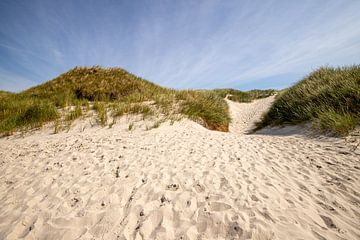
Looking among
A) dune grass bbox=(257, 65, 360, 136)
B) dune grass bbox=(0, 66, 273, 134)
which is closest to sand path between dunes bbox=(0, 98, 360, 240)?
dune grass bbox=(257, 65, 360, 136)

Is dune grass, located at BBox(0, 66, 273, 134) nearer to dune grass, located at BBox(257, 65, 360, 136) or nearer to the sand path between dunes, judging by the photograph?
the sand path between dunes

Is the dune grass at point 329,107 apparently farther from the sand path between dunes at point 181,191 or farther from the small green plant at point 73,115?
the small green plant at point 73,115

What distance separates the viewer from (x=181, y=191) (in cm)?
330

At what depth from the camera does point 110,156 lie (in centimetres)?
485

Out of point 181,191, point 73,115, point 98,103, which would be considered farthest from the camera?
point 98,103

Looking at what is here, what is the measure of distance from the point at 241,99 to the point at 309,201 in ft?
73.9

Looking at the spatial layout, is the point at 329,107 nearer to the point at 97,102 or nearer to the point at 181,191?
the point at 181,191

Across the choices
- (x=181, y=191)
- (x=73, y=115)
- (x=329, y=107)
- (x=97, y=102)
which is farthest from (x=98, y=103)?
(x=329, y=107)

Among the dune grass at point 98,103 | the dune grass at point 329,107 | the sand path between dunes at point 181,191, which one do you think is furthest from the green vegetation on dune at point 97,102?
the dune grass at point 329,107

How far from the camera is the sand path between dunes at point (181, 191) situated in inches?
99.7

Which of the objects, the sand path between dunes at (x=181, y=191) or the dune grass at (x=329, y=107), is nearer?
the sand path between dunes at (x=181, y=191)

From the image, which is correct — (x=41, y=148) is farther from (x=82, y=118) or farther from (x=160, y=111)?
(x=160, y=111)

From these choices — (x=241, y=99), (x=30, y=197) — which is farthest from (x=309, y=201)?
(x=241, y=99)

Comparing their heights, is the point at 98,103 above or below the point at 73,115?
above
